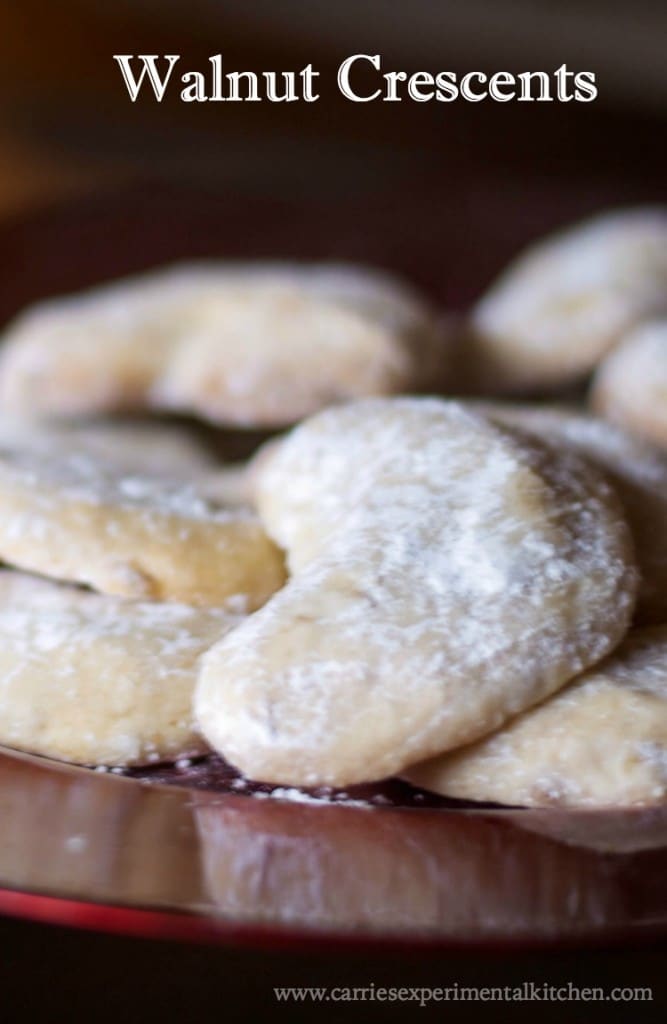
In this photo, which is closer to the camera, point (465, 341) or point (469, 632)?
point (469, 632)

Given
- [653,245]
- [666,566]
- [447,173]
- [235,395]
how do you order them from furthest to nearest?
[447,173] < [653,245] < [235,395] < [666,566]

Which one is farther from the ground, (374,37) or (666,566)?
(374,37)

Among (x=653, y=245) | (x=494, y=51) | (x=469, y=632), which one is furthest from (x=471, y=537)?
(x=494, y=51)

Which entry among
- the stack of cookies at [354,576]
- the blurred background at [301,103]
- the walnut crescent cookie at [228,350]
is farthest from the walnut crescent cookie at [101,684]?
the blurred background at [301,103]

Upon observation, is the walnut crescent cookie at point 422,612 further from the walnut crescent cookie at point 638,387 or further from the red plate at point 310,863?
the walnut crescent cookie at point 638,387

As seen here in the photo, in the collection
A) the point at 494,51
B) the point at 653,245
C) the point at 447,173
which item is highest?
the point at 494,51

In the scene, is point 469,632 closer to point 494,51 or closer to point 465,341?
point 465,341

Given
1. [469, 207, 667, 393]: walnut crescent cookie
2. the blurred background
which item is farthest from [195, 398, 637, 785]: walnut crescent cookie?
the blurred background
